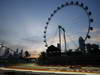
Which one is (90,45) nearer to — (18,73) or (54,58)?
(54,58)

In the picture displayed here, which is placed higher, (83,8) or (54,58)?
(83,8)

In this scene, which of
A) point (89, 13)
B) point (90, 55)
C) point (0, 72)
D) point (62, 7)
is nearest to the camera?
point (0, 72)

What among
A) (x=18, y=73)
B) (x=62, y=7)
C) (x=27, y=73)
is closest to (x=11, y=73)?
(x=18, y=73)

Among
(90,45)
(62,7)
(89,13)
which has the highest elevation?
(62,7)

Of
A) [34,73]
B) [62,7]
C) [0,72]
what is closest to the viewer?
[34,73]

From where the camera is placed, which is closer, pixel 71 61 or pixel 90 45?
pixel 71 61

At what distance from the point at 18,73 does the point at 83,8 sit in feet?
188

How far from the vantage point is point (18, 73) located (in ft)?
27.4

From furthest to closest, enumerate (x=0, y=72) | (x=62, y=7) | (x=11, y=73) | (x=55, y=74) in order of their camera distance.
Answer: (x=62, y=7), (x=0, y=72), (x=11, y=73), (x=55, y=74)

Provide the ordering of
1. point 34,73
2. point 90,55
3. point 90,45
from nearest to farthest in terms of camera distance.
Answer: point 34,73
point 90,55
point 90,45

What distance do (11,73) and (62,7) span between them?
61698mm

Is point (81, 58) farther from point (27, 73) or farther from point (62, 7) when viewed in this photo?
point (27, 73)

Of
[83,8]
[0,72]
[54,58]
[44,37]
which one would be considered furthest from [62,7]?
[0,72]

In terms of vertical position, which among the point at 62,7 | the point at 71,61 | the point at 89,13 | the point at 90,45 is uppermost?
the point at 62,7
